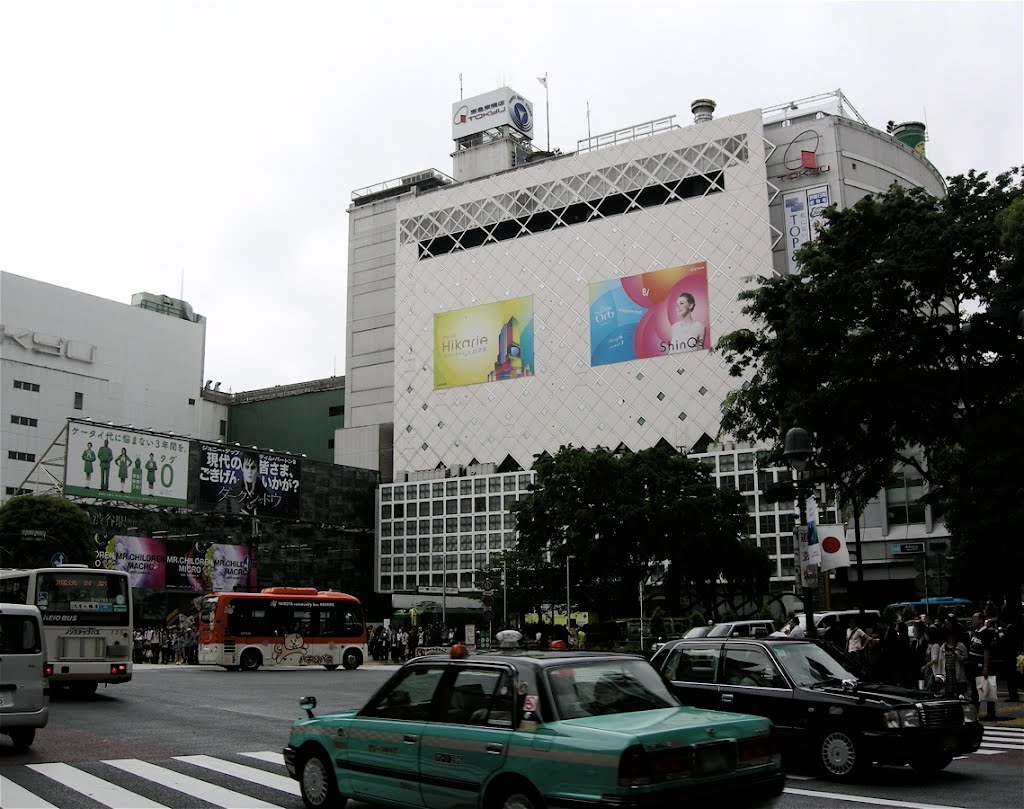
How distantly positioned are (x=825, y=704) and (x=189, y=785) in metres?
6.74

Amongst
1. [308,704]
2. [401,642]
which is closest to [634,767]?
[308,704]

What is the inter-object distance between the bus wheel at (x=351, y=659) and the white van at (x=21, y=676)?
1056 inches

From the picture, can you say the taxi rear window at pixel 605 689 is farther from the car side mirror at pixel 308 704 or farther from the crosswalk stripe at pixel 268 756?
the crosswalk stripe at pixel 268 756

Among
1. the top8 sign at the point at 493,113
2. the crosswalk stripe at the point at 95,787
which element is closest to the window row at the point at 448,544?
the top8 sign at the point at 493,113

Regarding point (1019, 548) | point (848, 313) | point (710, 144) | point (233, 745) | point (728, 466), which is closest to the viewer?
point (233, 745)

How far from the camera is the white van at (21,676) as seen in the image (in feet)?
41.5

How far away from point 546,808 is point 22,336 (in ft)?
291

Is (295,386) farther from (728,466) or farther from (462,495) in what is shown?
(728,466)

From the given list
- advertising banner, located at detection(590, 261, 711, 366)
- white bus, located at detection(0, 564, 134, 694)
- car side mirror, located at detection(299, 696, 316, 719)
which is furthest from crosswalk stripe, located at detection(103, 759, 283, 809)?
advertising banner, located at detection(590, 261, 711, 366)

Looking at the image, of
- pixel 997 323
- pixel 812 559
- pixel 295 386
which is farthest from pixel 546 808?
pixel 295 386

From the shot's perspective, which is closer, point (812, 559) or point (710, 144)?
point (812, 559)

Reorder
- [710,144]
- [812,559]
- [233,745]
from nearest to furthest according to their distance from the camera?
[233,745] → [812,559] → [710,144]

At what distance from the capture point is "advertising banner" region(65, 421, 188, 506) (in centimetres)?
6141

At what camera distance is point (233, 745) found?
13922 millimetres
